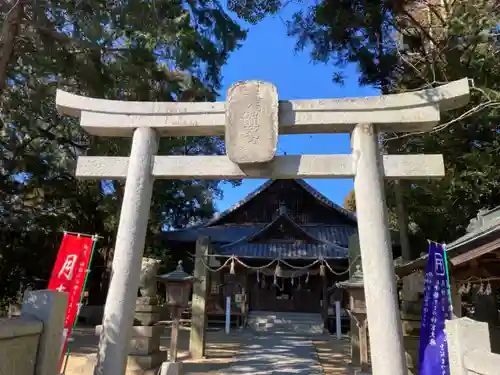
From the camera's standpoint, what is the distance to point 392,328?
13.7 feet

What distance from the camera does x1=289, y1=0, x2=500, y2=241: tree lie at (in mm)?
10742

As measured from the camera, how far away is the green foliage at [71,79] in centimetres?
768

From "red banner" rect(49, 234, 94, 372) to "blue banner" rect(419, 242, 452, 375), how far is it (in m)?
5.37

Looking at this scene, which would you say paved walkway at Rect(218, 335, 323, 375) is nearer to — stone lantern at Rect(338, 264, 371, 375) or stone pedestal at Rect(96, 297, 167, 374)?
stone pedestal at Rect(96, 297, 167, 374)

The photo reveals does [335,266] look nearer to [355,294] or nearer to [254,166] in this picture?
[355,294]

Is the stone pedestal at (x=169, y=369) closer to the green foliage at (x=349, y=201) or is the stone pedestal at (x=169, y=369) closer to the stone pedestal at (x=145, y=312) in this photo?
the stone pedestal at (x=145, y=312)

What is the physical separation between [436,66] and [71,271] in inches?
408

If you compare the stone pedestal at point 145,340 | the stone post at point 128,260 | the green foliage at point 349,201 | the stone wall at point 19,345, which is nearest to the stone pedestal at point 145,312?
the stone pedestal at point 145,340

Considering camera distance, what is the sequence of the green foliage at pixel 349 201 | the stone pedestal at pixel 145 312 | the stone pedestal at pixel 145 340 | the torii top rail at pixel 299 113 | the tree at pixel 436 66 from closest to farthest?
the torii top rail at pixel 299 113 → the stone pedestal at pixel 145 340 → the stone pedestal at pixel 145 312 → the tree at pixel 436 66 → the green foliage at pixel 349 201

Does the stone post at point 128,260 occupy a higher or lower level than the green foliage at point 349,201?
lower

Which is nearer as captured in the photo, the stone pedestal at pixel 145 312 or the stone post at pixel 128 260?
the stone post at pixel 128 260

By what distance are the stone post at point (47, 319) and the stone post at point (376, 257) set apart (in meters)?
2.97

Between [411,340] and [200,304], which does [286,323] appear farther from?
[411,340]

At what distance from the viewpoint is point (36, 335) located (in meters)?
3.76
